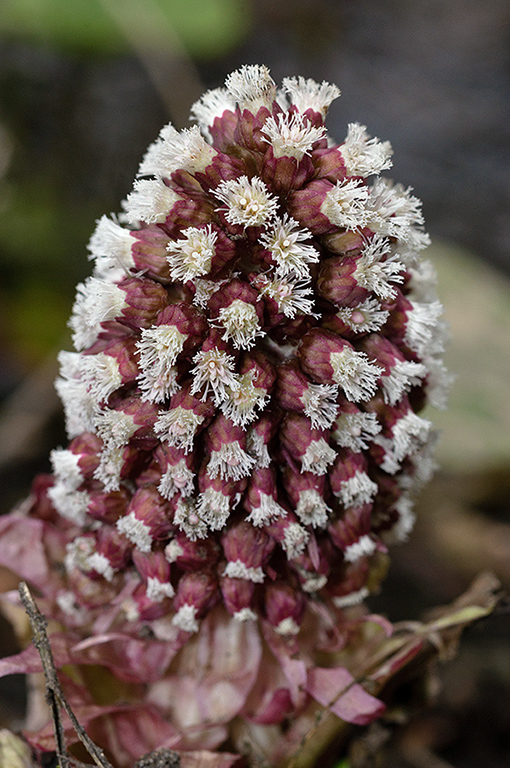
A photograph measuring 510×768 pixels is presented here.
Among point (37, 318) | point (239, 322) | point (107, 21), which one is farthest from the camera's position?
point (37, 318)

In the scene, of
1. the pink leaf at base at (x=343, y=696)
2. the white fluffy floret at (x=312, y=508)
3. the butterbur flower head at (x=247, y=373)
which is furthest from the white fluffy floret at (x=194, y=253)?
the pink leaf at base at (x=343, y=696)

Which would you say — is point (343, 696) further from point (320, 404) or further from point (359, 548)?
point (320, 404)

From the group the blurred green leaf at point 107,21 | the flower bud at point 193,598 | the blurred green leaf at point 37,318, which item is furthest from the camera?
the blurred green leaf at point 37,318

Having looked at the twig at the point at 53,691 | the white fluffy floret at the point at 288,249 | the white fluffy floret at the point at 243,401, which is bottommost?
the twig at the point at 53,691

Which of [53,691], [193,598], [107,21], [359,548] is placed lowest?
[53,691]

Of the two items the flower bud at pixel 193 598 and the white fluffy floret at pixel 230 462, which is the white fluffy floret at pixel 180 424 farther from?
the flower bud at pixel 193 598

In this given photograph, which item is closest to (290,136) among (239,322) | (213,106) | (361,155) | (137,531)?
(361,155)

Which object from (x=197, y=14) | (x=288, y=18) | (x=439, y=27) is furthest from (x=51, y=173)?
(x=439, y=27)
